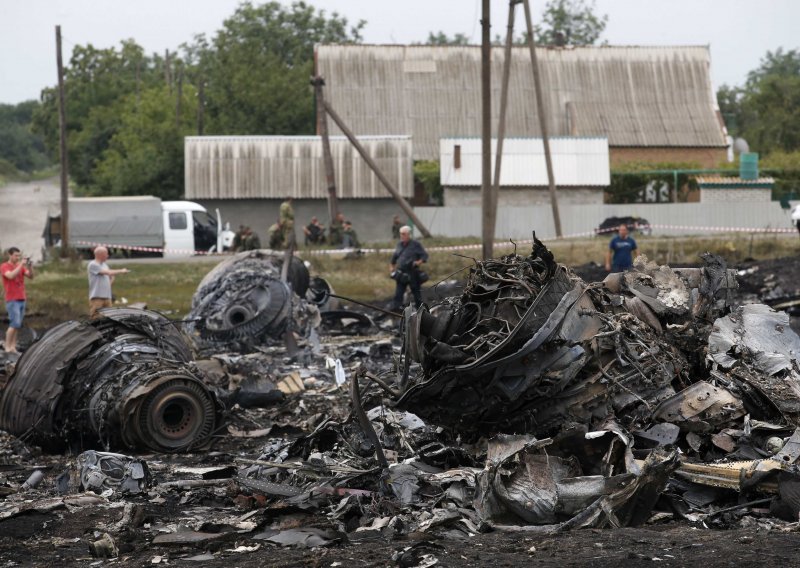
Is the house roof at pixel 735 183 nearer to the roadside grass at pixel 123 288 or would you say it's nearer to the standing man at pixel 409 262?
the roadside grass at pixel 123 288

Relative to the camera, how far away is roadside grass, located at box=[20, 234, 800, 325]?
2547 centimetres

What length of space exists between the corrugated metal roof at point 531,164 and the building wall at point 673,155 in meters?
8.40

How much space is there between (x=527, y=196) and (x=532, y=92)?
11557 millimetres

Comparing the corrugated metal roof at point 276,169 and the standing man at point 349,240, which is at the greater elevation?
the corrugated metal roof at point 276,169

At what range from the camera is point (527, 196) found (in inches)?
1652

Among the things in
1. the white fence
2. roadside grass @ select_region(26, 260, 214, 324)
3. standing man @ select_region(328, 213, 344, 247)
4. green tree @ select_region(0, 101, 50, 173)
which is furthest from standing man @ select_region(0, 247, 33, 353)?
green tree @ select_region(0, 101, 50, 173)

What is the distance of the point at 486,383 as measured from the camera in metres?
8.70

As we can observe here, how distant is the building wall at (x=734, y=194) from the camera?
4075cm

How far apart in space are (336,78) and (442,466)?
44.1m

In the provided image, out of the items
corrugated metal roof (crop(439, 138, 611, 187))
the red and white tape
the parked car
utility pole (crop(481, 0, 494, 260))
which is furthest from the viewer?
corrugated metal roof (crop(439, 138, 611, 187))

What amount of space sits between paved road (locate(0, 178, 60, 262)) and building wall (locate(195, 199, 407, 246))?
6.26 meters

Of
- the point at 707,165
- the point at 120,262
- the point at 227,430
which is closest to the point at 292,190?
the point at 120,262

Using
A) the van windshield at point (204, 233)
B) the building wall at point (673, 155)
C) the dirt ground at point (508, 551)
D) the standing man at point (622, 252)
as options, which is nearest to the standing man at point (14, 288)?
the standing man at point (622, 252)

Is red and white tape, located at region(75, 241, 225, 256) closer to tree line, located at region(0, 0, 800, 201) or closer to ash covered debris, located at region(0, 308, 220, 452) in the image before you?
tree line, located at region(0, 0, 800, 201)
